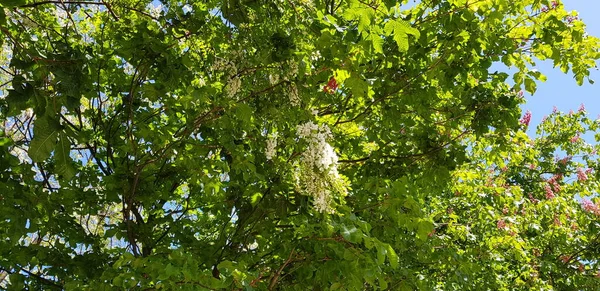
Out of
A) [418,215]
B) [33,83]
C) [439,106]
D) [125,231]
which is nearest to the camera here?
[33,83]

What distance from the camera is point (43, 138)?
1.23 meters

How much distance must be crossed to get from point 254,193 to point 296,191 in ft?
1.17

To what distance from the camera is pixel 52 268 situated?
2.78 m

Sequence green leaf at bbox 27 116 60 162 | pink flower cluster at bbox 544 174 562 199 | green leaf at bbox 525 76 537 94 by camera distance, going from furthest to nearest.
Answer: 1. pink flower cluster at bbox 544 174 562 199
2. green leaf at bbox 525 76 537 94
3. green leaf at bbox 27 116 60 162

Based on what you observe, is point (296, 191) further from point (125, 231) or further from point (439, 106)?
point (439, 106)

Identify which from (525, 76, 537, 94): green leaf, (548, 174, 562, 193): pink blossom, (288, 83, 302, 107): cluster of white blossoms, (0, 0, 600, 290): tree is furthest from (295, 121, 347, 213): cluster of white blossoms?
(548, 174, 562, 193): pink blossom

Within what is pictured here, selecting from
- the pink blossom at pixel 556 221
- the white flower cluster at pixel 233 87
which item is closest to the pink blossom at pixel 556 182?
the pink blossom at pixel 556 221

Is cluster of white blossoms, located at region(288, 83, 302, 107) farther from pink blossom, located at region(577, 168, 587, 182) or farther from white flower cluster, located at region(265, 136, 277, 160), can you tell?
pink blossom, located at region(577, 168, 587, 182)

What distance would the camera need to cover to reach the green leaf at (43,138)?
1204 mm

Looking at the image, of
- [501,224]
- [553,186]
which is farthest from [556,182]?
[501,224]

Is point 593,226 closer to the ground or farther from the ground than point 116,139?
farther from the ground

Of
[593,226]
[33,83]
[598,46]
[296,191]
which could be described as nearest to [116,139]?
[296,191]

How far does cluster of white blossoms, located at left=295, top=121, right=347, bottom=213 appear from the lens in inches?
89.7

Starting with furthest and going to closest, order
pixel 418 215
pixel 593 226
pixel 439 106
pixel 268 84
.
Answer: pixel 593 226
pixel 439 106
pixel 268 84
pixel 418 215
